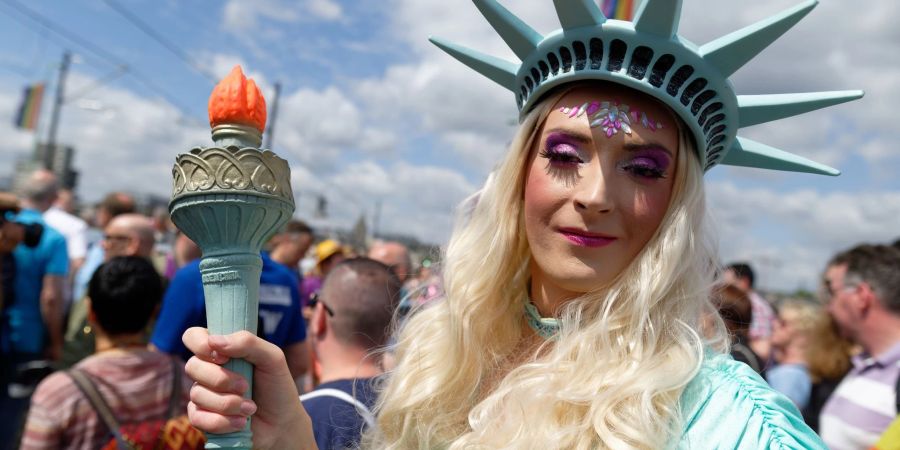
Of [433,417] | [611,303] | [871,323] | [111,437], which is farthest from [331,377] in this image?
[871,323]

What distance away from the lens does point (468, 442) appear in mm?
1493

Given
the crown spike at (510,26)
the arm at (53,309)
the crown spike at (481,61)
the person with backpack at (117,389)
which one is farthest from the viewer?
the arm at (53,309)

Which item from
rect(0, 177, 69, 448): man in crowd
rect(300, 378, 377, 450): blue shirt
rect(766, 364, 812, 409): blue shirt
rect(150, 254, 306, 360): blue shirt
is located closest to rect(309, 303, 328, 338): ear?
rect(150, 254, 306, 360): blue shirt

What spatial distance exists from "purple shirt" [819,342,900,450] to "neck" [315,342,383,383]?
7.73ft

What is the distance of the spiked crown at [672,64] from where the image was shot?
4.77ft

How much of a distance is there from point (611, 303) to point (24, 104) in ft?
69.7

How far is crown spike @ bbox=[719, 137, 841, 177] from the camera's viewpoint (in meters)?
1.72

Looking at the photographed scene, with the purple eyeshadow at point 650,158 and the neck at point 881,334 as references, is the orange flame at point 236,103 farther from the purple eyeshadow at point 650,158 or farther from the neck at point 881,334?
the neck at point 881,334

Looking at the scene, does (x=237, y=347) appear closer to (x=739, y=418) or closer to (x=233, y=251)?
(x=233, y=251)

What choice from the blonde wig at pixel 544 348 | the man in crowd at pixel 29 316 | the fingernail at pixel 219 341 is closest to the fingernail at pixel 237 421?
the fingernail at pixel 219 341

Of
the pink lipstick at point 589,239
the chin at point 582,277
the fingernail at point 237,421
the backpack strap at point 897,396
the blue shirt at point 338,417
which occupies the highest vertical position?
the pink lipstick at point 589,239

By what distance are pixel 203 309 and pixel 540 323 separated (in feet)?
8.05

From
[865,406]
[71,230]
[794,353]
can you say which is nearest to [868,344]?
[865,406]

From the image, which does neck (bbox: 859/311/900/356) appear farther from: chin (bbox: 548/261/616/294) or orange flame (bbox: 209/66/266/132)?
orange flame (bbox: 209/66/266/132)
